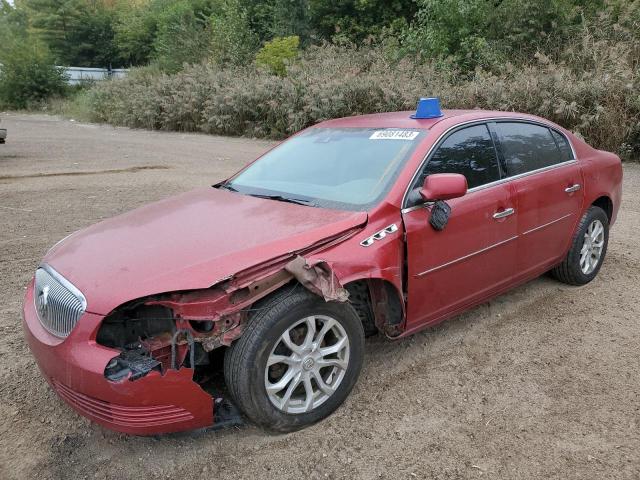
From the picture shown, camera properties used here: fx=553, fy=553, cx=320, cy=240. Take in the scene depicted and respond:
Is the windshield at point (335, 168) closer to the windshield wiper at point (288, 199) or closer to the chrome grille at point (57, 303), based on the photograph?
the windshield wiper at point (288, 199)

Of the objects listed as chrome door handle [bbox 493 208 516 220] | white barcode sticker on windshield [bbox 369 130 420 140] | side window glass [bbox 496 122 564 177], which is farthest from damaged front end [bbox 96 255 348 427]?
side window glass [bbox 496 122 564 177]

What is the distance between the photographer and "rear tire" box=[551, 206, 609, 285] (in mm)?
4531

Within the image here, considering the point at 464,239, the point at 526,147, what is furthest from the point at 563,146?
the point at 464,239

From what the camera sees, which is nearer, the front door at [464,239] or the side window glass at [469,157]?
the front door at [464,239]

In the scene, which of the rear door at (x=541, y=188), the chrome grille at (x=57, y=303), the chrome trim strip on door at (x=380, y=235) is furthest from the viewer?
the rear door at (x=541, y=188)

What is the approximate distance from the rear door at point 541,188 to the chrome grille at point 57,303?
2845mm

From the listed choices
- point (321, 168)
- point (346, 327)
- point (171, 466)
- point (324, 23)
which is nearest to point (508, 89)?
point (321, 168)

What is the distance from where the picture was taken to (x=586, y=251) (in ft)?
15.4

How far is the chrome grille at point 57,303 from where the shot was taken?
259 cm

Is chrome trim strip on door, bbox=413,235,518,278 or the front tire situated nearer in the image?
the front tire

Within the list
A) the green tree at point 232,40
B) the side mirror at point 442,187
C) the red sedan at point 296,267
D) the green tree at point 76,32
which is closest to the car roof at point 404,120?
the red sedan at point 296,267

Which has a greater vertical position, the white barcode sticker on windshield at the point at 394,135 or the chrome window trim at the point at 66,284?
the white barcode sticker on windshield at the point at 394,135

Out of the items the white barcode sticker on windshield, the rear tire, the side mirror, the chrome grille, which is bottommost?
the rear tire

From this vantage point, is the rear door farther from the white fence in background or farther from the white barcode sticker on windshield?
the white fence in background
